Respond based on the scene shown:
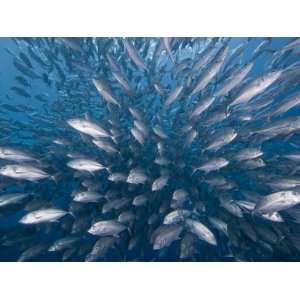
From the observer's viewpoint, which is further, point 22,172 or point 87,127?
point 87,127

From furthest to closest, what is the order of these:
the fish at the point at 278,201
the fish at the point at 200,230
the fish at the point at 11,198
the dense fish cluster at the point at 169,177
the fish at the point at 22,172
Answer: the fish at the point at 11,198 → the dense fish cluster at the point at 169,177 → the fish at the point at 22,172 → the fish at the point at 200,230 → the fish at the point at 278,201

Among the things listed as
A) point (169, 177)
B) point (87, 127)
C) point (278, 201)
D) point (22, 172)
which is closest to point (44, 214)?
point (22, 172)

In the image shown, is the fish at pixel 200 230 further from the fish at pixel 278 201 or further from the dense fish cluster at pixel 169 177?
the fish at pixel 278 201

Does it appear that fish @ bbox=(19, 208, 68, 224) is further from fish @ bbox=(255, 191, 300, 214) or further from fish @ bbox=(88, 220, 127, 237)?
fish @ bbox=(255, 191, 300, 214)

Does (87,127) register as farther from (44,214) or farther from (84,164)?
(44,214)

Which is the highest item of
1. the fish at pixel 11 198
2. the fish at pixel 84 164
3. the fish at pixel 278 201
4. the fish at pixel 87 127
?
the fish at pixel 87 127

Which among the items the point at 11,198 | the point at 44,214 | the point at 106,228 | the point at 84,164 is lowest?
the point at 106,228

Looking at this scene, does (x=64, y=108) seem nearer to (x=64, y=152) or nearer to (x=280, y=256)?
(x=64, y=152)

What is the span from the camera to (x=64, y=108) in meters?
8.77

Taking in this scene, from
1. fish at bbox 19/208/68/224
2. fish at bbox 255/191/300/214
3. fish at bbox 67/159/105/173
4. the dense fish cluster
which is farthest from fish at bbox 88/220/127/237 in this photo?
fish at bbox 255/191/300/214

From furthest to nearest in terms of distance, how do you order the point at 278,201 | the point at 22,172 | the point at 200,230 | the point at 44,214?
the point at 22,172 → the point at 44,214 → the point at 200,230 → the point at 278,201

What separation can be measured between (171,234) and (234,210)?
4.81 ft

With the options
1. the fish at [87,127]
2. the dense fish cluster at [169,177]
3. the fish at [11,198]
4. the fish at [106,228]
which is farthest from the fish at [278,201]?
the fish at [11,198]
